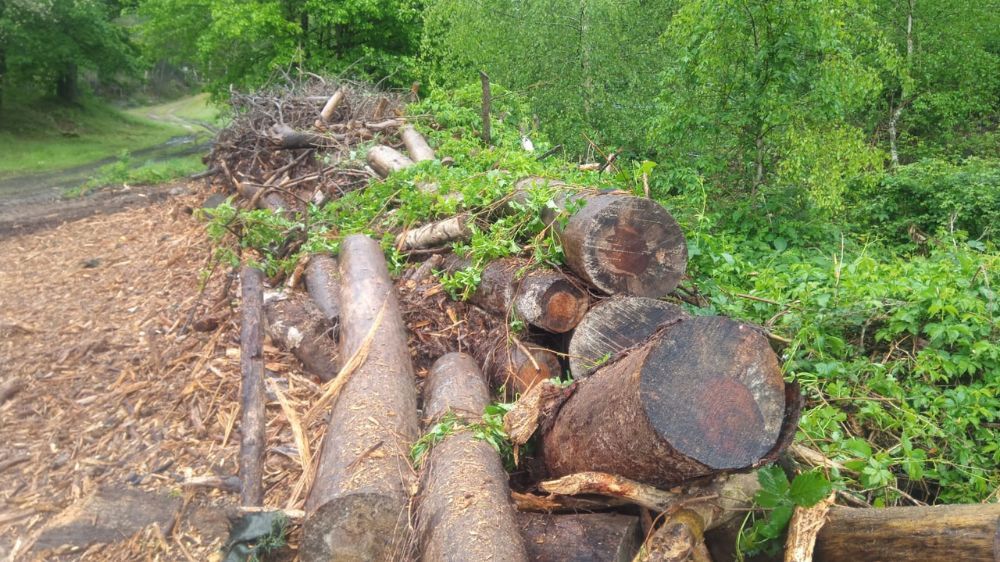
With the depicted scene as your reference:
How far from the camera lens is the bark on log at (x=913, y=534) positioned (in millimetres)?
2178

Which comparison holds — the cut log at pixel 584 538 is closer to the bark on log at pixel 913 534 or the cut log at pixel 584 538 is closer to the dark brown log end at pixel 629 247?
the bark on log at pixel 913 534

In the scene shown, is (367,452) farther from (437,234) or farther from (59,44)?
(59,44)

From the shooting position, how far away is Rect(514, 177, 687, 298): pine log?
4.08m

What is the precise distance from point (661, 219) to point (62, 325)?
5.41 m

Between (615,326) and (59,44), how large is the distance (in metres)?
25.4

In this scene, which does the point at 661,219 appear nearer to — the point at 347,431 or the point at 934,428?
the point at 934,428

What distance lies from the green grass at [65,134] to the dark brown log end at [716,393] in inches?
754

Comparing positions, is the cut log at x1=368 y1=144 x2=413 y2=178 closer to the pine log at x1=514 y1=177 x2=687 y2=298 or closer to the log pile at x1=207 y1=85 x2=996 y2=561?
the log pile at x1=207 y1=85 x2=996 y2=561

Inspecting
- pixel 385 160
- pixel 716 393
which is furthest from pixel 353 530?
pixel 385 160

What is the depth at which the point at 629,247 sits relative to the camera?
412 cm

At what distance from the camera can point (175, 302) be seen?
624cm

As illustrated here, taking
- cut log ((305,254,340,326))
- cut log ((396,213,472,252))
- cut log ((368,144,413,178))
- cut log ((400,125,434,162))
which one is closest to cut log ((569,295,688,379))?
cut log ((396,213,472,252))

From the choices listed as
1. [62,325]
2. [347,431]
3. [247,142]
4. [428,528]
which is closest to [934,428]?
[428,528]

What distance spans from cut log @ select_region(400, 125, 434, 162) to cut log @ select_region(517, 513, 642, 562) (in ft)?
20.8
